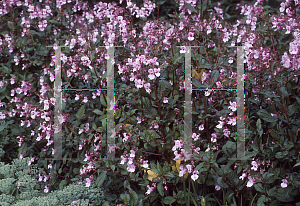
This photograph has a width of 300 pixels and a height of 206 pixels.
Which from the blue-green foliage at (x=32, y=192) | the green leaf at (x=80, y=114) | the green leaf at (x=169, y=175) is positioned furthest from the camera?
the green leaf at (x=80, y=114)

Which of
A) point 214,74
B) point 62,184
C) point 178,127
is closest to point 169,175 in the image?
point 178,127

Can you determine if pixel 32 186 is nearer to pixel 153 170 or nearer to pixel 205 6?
pixel 153 170

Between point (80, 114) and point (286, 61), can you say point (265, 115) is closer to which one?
point (286, 61)

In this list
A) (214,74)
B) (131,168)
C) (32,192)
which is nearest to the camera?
(131,168)

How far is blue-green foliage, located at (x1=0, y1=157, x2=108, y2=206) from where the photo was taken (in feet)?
6.70

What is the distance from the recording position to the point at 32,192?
231 cm

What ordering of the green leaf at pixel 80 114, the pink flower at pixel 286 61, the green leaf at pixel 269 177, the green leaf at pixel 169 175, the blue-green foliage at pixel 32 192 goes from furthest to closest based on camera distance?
the green leaf at pixel 80 114, the blue-green foliage at pixel 32 192, the green leaf at pixel 169 175, the green leaf at pixel 269 177, the pink flower at pixel 286 61

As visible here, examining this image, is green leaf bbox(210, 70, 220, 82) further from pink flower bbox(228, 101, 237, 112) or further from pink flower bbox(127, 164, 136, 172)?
pink flower bbox(127, 164, 136, 172)

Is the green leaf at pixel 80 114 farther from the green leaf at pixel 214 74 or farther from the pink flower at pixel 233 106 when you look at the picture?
the pink flower at pixel 233 106

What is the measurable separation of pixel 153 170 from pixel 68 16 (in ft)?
7.73

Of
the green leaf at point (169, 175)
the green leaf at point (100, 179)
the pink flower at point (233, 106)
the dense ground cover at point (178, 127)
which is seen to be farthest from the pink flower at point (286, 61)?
the green leaf at point (100, 179)

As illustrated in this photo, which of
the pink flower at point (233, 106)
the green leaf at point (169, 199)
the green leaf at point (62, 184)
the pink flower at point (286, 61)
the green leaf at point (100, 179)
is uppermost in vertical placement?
the pink flower at point (286, 61)

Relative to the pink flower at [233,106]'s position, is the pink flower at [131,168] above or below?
below

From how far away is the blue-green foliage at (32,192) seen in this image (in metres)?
2.04
